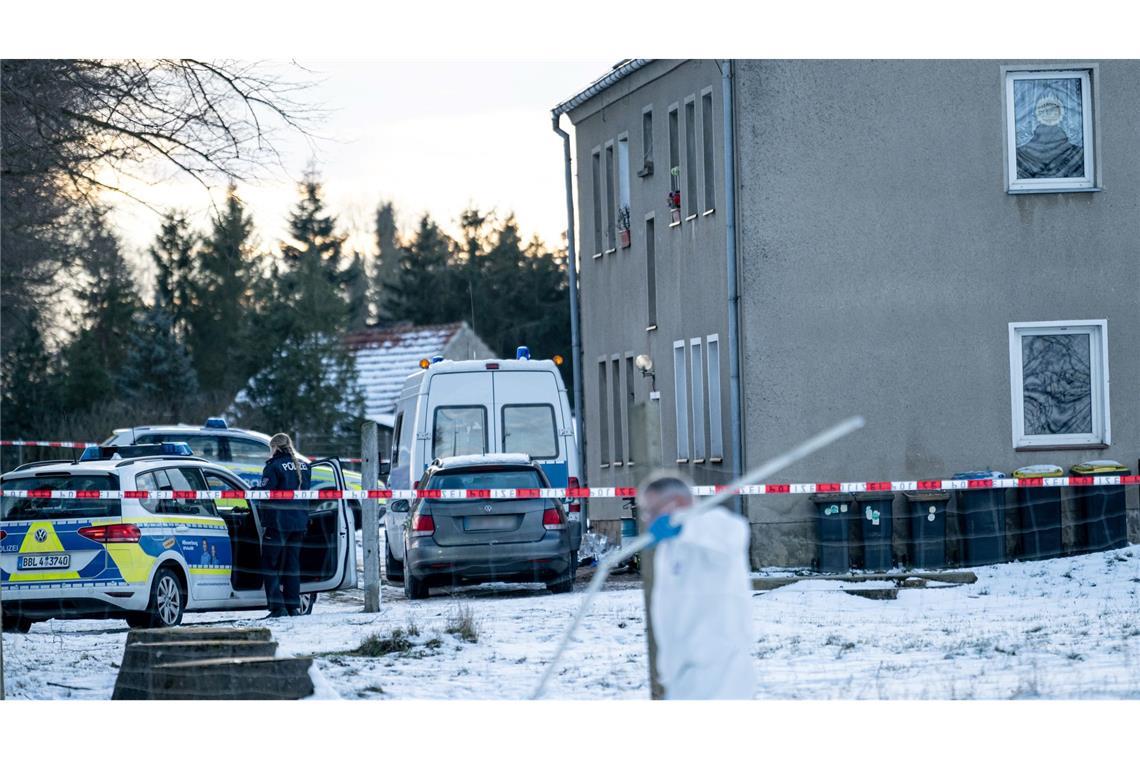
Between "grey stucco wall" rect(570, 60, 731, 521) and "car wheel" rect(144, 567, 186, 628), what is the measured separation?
1008 centimetres

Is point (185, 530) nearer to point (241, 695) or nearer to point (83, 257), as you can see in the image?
point (241, 695)

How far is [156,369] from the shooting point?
195 ft

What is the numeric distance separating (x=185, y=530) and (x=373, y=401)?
44185 mm

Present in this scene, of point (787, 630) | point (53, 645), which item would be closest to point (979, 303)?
point (787, 630)

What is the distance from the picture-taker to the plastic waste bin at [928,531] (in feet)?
80.3

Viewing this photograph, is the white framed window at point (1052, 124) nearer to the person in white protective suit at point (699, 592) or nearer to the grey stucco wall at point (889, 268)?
the grey stucco wall at point (889, 268)

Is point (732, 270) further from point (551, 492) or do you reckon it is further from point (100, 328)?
point (100, 328)

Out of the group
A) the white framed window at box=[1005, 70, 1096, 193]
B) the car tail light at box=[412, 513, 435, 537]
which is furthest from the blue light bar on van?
the white framed window at box=[1005, 70, 1096, 193]

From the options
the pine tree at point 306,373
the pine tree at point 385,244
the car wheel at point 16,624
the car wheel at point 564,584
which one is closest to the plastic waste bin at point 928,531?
the car wheel at point 564,584

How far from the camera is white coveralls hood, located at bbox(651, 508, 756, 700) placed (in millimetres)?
8625

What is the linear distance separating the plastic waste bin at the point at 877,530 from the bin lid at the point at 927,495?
340 mm

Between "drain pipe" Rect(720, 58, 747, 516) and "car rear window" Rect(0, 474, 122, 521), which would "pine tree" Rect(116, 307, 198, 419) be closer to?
"drain pipe" Rect(720, 58, 747, 516)
